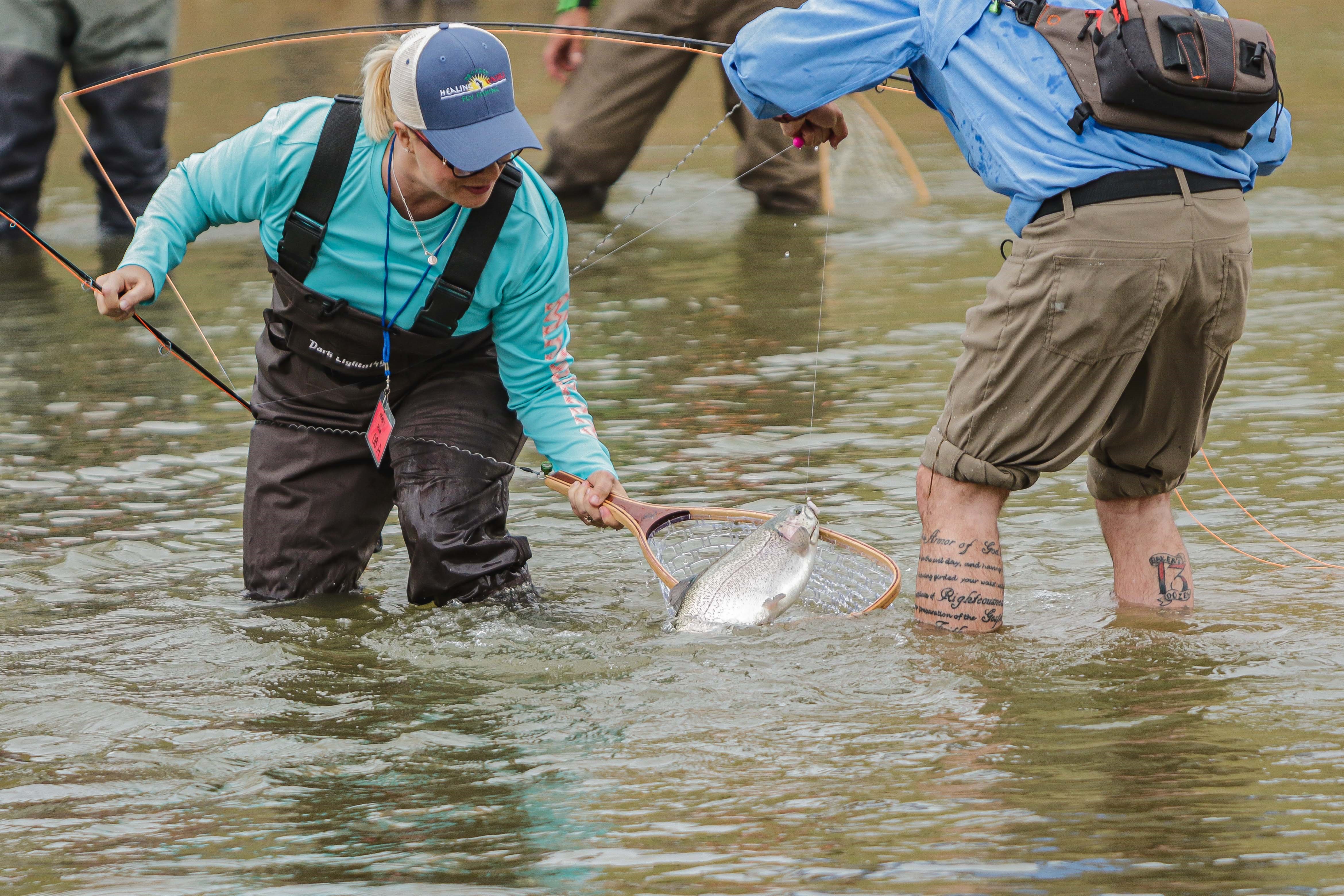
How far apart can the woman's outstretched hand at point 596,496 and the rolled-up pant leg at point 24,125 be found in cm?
573

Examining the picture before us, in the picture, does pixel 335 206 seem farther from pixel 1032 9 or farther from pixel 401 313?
pixel 1032 9

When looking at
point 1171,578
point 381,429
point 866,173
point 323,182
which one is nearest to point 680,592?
point 381,429

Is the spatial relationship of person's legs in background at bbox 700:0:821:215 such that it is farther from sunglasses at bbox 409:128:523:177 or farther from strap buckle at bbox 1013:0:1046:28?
strap buckle at bbox 1013:0:1046:28

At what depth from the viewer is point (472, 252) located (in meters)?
4.12

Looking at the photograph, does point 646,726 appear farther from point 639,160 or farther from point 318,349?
point 639,160

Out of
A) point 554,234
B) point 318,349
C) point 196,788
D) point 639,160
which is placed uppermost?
point 554,234

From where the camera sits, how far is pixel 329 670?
4.04 metres

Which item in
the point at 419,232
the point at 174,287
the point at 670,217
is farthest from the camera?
the point at 670,217

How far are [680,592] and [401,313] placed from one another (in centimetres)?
102

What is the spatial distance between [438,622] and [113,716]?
922mm

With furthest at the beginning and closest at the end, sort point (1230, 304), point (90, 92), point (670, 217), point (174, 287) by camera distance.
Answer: point (670, 217) < point (90, 92) < point (174, 287) < point (1230, 304)

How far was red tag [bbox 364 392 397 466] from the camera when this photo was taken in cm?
437

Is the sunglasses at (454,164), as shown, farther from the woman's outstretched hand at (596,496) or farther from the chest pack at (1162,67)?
the chest pack at (1162,67)

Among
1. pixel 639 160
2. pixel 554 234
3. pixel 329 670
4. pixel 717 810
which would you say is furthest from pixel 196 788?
pixel 639 160
